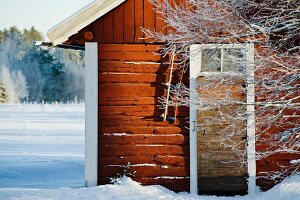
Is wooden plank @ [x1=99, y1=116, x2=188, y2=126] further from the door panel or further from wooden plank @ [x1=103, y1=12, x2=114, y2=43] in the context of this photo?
wooden plank @ [x1=103, y1=12, x2=114, y2=43]

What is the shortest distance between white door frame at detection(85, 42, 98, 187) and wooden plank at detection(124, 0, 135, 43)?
74 cm

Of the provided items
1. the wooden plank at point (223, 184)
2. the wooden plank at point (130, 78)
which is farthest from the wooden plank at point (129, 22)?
the wooden plank at point (223, 184)

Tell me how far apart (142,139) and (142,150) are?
23 cm

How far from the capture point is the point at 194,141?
8.80 m

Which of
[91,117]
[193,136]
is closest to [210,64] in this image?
[193,136]

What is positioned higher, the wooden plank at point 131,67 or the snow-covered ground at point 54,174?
the wooden plank at point 131,67

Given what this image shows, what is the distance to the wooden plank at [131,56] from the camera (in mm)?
8867

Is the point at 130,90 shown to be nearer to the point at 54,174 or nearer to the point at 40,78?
the point at 54,174

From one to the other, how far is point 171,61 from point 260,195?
324 cm

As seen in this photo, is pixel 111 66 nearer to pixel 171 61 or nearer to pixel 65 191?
pixel 171 61

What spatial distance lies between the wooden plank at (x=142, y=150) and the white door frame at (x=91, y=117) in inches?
8.9

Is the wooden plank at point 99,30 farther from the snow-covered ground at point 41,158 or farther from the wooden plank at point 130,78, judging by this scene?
the snow-covered ground at point 41,158

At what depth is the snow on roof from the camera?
28.0ft

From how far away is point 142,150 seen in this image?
29.0ft
